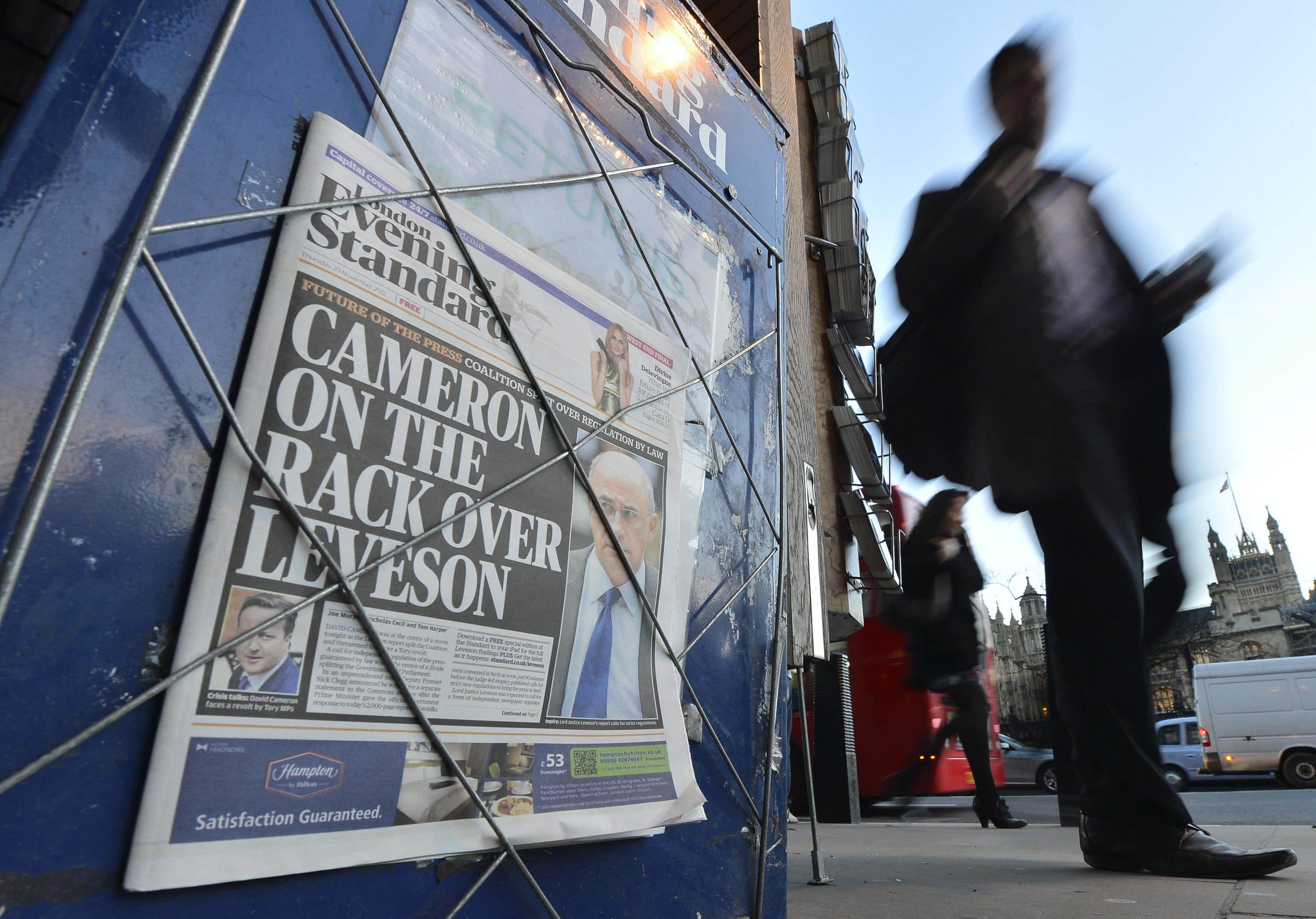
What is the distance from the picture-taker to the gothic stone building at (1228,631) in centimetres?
3550

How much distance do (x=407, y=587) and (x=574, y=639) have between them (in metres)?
0.26

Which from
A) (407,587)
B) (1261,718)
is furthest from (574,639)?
(1261,718)

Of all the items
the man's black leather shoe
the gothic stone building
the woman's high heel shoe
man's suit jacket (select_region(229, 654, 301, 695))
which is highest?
the gothic stone building

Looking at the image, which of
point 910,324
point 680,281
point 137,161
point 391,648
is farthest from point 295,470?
point 910,324

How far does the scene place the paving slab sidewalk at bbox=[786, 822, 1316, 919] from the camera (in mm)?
A: 1309

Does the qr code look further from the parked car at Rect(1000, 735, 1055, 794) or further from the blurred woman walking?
the parked car at Rect(1000, 735, 1055, 794)

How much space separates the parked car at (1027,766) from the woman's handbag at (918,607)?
3.05 metres

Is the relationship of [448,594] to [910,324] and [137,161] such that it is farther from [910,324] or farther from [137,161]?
[910,324]

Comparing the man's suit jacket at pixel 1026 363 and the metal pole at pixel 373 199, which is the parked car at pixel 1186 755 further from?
the metal pole at pixel 373 199

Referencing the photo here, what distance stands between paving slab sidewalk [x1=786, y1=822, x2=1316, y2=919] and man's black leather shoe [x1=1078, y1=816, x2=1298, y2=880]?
0.08 feet

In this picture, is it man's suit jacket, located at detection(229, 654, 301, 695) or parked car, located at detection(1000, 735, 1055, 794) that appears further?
parked car, located at detection(1000, 735, 1055, 794)

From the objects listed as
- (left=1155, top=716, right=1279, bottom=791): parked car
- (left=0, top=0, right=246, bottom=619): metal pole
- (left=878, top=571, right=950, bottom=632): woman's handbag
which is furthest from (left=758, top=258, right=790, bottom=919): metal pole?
(left=1155, top=716, right=1279, bottom=791): parked car

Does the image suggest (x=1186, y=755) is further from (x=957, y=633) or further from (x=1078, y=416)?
(x=1078, y=416)

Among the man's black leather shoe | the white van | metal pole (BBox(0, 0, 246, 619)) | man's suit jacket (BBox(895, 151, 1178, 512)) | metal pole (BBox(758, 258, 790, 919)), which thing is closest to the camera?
metal pole (BBox(0, 0, 246, 619))
